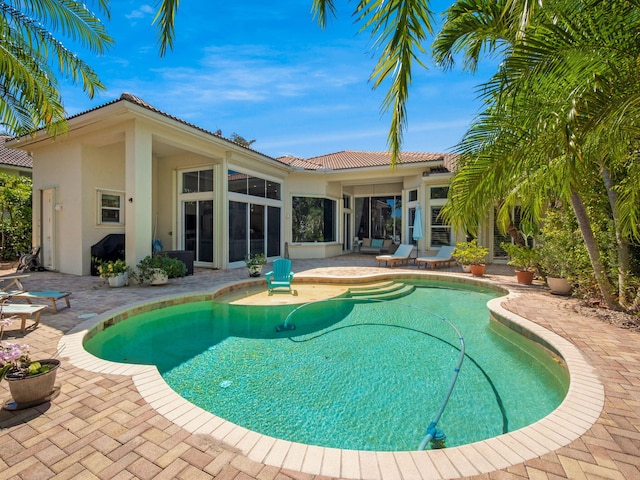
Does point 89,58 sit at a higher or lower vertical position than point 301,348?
higher

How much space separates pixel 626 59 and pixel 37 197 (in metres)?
15.6

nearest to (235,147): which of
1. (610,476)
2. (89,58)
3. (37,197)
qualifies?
(89,58)

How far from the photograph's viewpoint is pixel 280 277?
9.09 metres

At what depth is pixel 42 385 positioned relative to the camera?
114 inches

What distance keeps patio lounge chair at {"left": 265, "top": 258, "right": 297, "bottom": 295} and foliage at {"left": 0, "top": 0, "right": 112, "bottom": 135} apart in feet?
20.3

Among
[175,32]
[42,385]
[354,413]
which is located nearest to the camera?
[42,385]

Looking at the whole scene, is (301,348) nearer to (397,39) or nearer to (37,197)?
(397,39)

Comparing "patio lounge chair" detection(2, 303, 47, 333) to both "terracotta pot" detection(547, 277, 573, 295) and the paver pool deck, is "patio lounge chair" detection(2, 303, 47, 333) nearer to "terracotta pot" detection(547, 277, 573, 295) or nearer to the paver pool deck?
the paver pool deck

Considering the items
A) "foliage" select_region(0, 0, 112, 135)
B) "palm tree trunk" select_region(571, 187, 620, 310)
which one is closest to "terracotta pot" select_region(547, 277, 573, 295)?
"palm tree trunk" select_region(571, 187, 620, 310)

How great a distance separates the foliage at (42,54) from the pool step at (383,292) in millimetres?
8311

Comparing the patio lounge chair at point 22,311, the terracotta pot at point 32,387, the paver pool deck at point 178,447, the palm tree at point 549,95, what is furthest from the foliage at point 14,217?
the palm tree at point 549,95

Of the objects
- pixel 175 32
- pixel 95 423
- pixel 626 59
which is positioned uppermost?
pixel 175 32

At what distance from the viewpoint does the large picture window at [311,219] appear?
51.4 ft

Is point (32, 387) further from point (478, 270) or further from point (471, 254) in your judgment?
point (471, 254)
